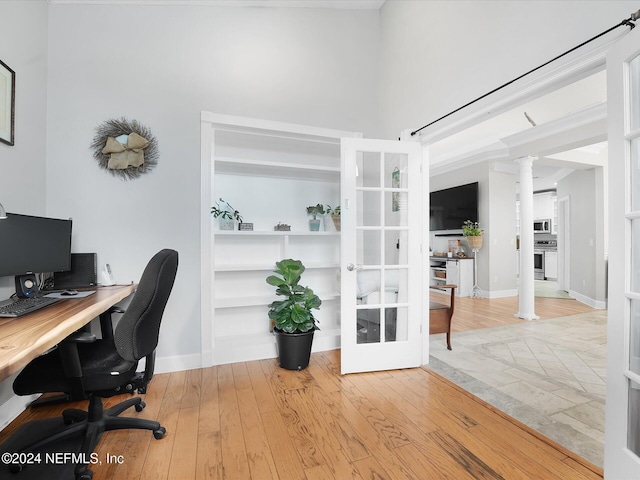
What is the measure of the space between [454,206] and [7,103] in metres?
6.82

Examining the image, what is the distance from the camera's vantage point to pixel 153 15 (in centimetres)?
270

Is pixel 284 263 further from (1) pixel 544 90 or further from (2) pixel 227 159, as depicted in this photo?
(1) pixel 544 90

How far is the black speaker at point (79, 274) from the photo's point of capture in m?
2.32

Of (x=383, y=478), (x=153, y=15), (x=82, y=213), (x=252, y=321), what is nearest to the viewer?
(x=383, y=478)

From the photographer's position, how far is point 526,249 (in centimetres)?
484

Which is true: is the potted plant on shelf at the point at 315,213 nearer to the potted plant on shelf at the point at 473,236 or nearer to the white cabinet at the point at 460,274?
the potted plant on shelf at the point at 473,236

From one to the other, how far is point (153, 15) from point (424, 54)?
2.37m

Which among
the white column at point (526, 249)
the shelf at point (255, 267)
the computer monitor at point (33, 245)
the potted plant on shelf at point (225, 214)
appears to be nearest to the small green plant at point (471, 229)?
the white column at point (526, 249)

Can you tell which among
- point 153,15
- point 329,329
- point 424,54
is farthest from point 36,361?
point 424,54

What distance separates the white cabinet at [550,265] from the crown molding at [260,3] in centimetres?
817

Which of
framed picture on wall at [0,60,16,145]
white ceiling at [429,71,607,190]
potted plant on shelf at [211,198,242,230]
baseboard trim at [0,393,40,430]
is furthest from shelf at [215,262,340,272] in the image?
white ceiling at [429,71,607,190]

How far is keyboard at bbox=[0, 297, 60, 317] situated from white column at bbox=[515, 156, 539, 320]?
540 cm

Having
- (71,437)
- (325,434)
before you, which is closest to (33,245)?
(71,437)

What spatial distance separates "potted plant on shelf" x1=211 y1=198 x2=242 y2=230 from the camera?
2996mm
